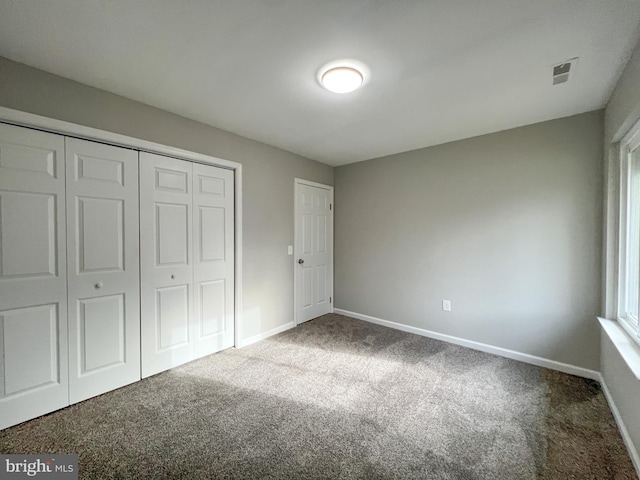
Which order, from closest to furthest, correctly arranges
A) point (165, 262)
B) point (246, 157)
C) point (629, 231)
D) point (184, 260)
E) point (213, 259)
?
point (629, 231), point (165, 262), point (184, 260), point (213, 259), point (246, 157)

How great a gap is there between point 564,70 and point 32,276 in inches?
152

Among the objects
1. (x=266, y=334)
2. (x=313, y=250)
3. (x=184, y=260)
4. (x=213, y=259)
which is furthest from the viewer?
(x=313, y=250)

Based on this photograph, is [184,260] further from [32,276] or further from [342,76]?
[342,76]

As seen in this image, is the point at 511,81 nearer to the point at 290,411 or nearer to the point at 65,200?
the point at 290,411

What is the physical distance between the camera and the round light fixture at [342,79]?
1742mm

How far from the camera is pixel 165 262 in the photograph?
8.06 feet

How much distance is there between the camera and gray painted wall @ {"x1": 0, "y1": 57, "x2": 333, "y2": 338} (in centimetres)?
181

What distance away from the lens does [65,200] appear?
1.92 m

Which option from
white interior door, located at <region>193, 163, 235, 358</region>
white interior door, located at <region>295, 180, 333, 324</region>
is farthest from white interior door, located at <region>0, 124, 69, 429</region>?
white interior door, located at <region>295, 180, 333, 324</region>

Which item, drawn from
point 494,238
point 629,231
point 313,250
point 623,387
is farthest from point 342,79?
point 623,387

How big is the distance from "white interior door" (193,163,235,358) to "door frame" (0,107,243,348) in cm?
6

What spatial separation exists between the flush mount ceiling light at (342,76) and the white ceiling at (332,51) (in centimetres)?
6

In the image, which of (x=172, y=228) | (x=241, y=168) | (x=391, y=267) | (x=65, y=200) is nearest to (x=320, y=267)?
(x=391, y=267)

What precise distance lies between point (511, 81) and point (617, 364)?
213 centimetres
